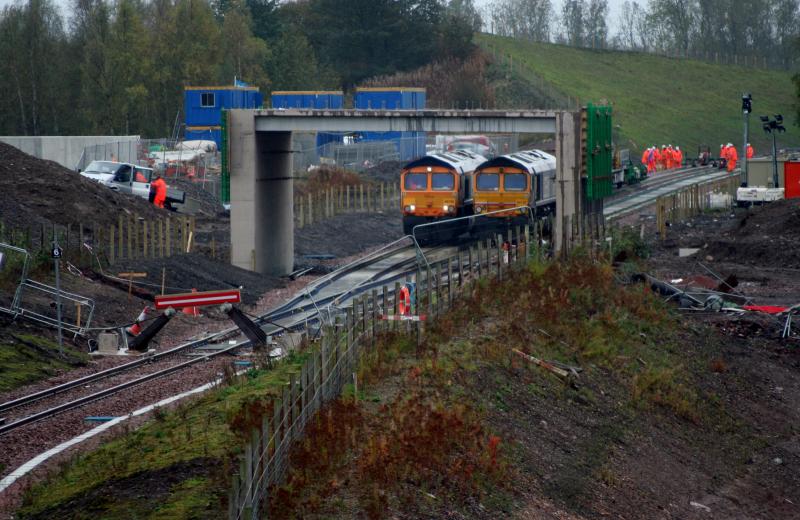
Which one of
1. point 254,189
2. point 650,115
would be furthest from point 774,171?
point 650,115

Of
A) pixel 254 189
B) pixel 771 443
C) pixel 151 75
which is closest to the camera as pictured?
pixel 771 443

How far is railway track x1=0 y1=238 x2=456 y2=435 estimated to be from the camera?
19.6 m

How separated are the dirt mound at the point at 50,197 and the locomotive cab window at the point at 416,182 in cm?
865

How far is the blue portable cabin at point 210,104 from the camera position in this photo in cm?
6469

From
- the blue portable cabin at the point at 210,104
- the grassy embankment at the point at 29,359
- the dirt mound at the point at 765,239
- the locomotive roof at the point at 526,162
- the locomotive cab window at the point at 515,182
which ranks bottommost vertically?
the grassy embankment at the point at 29,359

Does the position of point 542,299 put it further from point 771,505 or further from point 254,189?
point 254,189

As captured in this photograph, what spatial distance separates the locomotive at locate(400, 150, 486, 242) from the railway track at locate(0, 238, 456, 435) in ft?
3.16

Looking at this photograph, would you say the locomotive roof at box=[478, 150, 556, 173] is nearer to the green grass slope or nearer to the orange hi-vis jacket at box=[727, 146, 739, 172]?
the orange hi-vis jacket at box=[727, 146, 739, 172]

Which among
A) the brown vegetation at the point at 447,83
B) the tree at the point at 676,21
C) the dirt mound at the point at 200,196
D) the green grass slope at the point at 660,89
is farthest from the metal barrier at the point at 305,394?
the tree at the point at 676,21

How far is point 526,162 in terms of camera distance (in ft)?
136

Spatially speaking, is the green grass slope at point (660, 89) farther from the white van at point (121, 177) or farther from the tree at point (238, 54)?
the white van at point (121, 177)

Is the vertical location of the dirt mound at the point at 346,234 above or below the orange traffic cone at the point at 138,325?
above

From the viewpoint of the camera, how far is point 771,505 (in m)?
17.6

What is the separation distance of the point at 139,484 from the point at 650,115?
89703mm
